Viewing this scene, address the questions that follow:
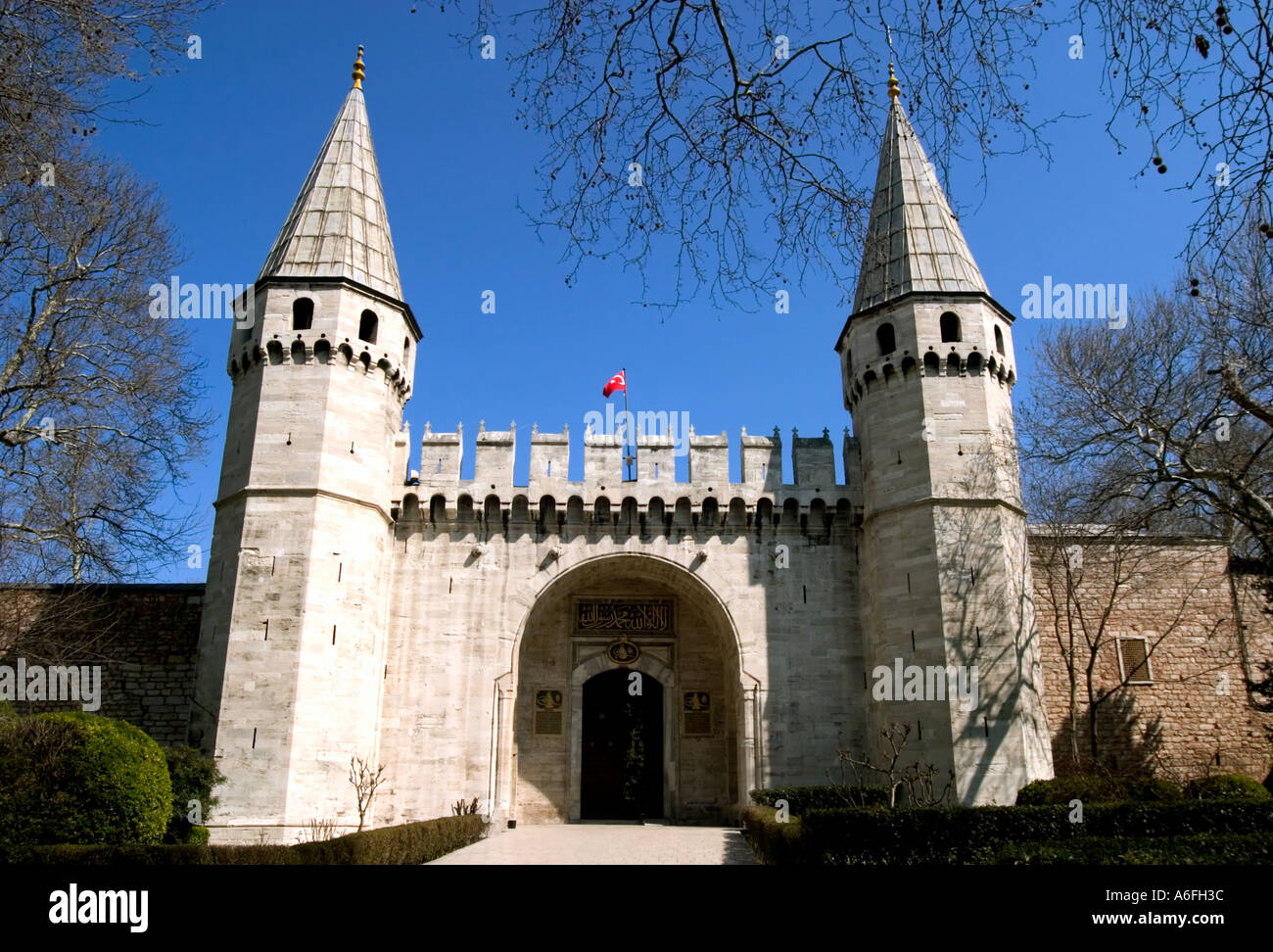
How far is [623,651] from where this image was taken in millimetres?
20516

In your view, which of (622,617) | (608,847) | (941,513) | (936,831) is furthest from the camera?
(622,617)

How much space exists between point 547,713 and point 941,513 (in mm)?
9012

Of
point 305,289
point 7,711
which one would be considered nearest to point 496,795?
point 7,711

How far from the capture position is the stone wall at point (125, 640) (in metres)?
17.4

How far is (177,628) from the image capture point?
60.0 ft

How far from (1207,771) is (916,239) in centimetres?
1205

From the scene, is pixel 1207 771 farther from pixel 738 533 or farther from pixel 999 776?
pixel 738 533

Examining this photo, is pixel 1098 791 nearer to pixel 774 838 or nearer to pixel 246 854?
pixel 774 838

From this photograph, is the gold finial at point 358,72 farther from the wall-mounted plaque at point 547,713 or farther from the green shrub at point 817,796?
the green shrub at point 817,796

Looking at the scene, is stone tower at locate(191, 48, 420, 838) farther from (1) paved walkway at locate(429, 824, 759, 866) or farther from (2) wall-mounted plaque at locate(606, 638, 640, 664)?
(2) wall-mounted plaque at locate(606, 638, 640, 664)

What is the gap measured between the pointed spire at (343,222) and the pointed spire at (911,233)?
9878 millimetres

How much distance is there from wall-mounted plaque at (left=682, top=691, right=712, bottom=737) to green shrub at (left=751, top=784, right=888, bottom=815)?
10.0 ft

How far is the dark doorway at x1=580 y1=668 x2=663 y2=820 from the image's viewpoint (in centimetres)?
1984

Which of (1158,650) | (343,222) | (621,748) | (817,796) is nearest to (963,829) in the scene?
(817,796)
